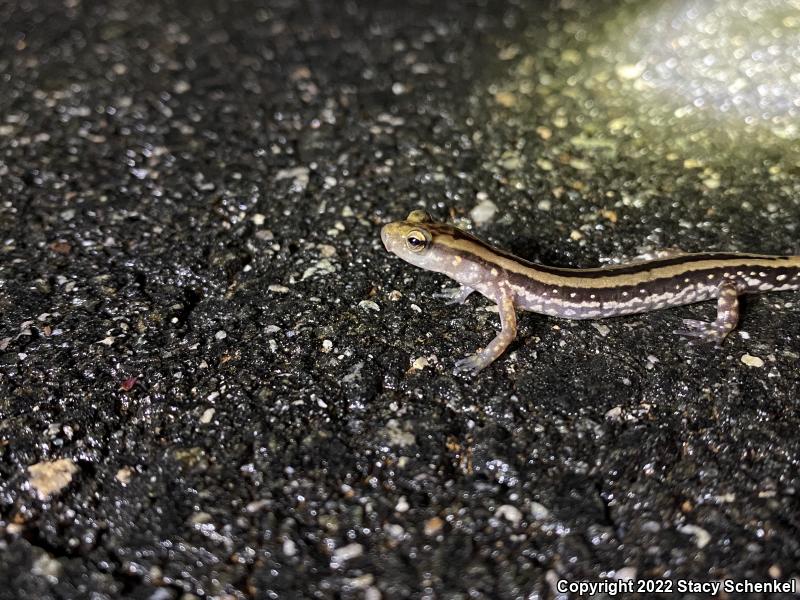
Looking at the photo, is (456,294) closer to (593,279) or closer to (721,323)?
(593,279)

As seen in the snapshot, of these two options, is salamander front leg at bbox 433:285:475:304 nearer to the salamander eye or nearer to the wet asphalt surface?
the wet asphalt surface

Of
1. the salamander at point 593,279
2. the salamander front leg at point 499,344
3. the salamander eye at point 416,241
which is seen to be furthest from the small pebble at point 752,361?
the salamander eye at point 416,241

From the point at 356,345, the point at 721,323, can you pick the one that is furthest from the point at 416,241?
the point at 721,323

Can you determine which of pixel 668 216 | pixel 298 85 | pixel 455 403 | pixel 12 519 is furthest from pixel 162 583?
pixel 298 85

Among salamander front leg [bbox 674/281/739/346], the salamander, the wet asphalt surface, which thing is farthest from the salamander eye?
salamander front leg [bbox 674/281/739/346]

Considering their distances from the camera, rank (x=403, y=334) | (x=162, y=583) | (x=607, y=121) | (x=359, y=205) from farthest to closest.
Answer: (x=607, y=121), (x=359, y=205), (x=403, y=334), (x=162, y=583)

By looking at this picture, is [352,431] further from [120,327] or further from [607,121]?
[607,121]
